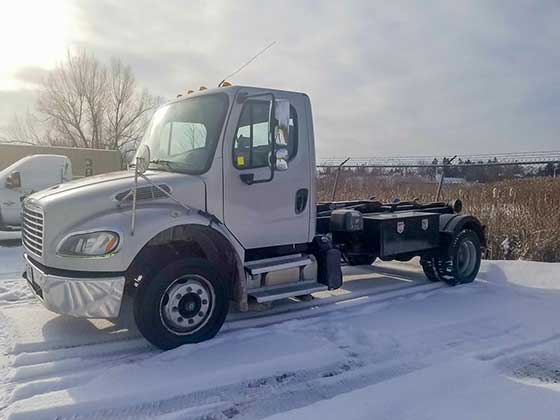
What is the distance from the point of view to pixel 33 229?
454 cm

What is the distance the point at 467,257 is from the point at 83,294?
5873mm

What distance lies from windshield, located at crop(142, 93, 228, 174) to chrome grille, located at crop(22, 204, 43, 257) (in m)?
1.32

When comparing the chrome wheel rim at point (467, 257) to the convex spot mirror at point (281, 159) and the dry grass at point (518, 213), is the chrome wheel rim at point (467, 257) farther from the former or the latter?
the convex spot mirror at point (281, 159)

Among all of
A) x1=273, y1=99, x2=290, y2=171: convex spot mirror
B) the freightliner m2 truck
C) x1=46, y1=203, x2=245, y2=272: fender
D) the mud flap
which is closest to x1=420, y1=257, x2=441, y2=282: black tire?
the freightliner m2 truck

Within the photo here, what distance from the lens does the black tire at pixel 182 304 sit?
4297 mm

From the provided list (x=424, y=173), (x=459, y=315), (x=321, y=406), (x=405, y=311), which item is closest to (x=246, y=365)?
(x=321, y=406)

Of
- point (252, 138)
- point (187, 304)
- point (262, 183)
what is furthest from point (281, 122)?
point (187, 304)

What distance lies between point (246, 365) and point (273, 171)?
6.87ft

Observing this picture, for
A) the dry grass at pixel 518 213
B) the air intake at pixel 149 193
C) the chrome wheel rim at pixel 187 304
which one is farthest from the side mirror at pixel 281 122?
the dry grass at pixel 518 213

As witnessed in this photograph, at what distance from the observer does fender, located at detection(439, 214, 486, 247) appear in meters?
7.27

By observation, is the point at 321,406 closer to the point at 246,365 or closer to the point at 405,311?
the point at 246,365

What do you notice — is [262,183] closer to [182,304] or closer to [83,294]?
[182,304]

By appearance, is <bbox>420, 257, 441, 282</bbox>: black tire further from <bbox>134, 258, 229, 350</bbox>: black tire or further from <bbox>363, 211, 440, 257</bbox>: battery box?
<bbox>134, 258, 229, 350</bbox>: black tire

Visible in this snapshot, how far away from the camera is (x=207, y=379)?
3793 millimetres
